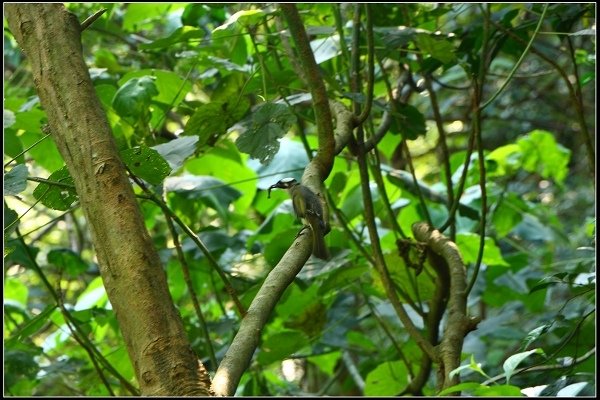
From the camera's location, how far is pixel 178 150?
2.15 meters

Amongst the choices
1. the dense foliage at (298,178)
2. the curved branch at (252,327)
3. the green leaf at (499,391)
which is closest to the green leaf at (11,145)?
the dense foliage at (298,178)

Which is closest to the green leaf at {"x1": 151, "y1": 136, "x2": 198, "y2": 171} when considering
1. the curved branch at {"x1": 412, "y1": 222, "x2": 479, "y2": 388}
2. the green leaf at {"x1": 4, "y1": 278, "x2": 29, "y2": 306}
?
the curved branch at {"x1": 412, "y1": 222, "x2": 479, "y2": 388}

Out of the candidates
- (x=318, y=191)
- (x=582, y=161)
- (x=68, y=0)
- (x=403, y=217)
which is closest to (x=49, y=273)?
(x=68, y=0)

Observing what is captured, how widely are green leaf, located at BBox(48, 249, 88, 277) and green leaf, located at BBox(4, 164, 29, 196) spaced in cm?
140

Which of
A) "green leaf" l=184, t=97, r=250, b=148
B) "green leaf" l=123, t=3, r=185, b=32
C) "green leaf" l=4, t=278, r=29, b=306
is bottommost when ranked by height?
"green leaf" l=184, t=97, r=250, b=148

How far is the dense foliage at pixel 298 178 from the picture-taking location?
2.35 meters

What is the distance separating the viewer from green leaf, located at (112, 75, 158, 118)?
2.34 m

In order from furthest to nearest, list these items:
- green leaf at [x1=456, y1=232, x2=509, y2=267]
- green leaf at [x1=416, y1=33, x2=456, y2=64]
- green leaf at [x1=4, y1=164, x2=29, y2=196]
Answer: green leaf at [x1=456, y1=232, x2=509, y2=267] < green leaf at [x1=416, y1=33, x2=456, y2=64] < green leaf at [x1=4, y1=164, x2=29, y2=196]

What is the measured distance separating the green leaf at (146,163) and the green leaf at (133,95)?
0.68 meters

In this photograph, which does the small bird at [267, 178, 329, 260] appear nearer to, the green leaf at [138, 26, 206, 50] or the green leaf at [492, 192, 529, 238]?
the green leaf at [138, 26, 206, 50]

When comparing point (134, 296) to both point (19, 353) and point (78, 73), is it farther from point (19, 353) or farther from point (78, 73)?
point (19, 353)

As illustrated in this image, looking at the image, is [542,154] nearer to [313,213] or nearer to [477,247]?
[477,247]

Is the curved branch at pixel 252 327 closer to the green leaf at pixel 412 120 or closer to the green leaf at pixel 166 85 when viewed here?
the green leaf at pixel 166 85

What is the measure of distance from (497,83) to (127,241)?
5.91 m
